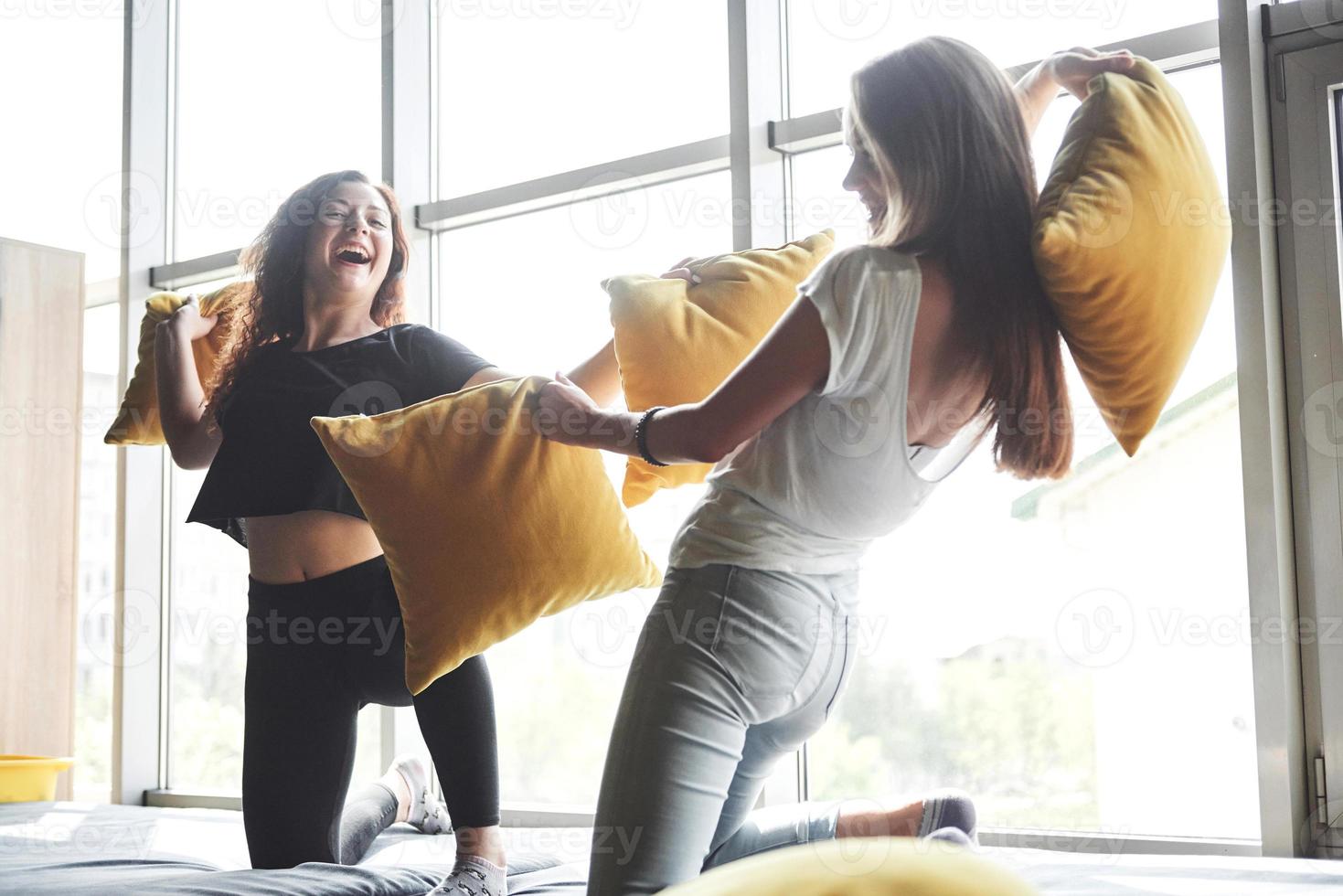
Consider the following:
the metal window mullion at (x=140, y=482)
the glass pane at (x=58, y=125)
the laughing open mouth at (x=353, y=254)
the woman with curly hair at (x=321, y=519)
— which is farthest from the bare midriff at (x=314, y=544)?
the glass pane at (x=58, y=125)

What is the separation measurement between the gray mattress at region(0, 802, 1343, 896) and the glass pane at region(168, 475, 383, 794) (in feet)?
2.32

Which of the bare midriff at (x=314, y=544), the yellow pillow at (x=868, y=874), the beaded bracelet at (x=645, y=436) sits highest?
the beaded bracelet at (x=645, y=436)

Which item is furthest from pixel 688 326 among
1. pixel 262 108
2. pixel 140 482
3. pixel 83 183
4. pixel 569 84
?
pixel 83 183

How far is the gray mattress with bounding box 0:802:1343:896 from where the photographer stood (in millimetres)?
1491

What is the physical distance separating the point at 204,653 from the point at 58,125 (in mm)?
1686

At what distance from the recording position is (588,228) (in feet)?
8.63

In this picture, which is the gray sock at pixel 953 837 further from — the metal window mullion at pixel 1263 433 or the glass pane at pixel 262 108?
the glass pane at pixel 262 108

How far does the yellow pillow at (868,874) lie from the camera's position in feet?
2.15

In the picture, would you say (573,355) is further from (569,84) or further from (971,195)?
(971,195)

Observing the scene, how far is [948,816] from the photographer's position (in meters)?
1.50

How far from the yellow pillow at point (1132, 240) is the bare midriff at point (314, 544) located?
1127mm

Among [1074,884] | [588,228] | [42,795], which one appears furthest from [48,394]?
[1074,884]

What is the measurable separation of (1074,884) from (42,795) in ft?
8.45

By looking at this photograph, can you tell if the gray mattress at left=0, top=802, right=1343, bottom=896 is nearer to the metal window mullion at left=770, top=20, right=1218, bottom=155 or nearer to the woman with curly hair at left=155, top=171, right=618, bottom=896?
the woman with curly hair at left=155, top=171, right=618, bottom=896
